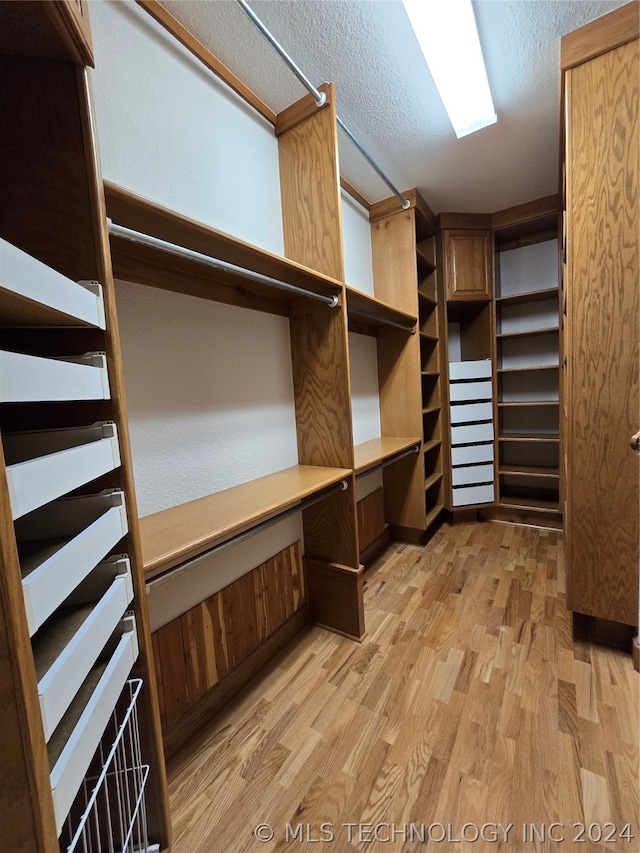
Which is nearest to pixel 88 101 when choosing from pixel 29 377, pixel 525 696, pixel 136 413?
pixel 29 377

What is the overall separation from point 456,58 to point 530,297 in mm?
1842

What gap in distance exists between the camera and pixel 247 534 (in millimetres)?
1121

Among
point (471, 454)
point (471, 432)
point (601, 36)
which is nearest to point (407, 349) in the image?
point (471, 432)

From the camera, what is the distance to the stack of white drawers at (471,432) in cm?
278

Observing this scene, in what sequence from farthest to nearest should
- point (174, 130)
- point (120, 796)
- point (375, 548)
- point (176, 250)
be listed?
point (375, 548) < point (174, 130) < point (176, 250) < point (120, 796)

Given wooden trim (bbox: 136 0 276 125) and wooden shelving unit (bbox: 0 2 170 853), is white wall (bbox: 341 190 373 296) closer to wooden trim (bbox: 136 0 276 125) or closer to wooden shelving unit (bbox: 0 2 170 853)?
wooden trim (bbox: 136 0 276 125)

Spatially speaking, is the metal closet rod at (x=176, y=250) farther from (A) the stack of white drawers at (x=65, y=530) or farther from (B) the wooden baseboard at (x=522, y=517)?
(B) the wooden baseboard at (x=522, y=517)

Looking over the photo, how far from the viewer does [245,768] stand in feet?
3.58

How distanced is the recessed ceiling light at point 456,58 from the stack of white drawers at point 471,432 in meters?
1.53

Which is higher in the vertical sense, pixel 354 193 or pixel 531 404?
pixel 354 193

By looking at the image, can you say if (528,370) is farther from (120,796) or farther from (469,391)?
(120,796)

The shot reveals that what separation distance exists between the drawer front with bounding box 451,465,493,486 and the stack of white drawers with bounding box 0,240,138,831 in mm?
2579

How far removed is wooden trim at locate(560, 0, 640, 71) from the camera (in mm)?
1195

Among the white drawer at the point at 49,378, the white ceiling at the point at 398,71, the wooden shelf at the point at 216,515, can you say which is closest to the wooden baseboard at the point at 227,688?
the wooden shelf at the point at 216,515
